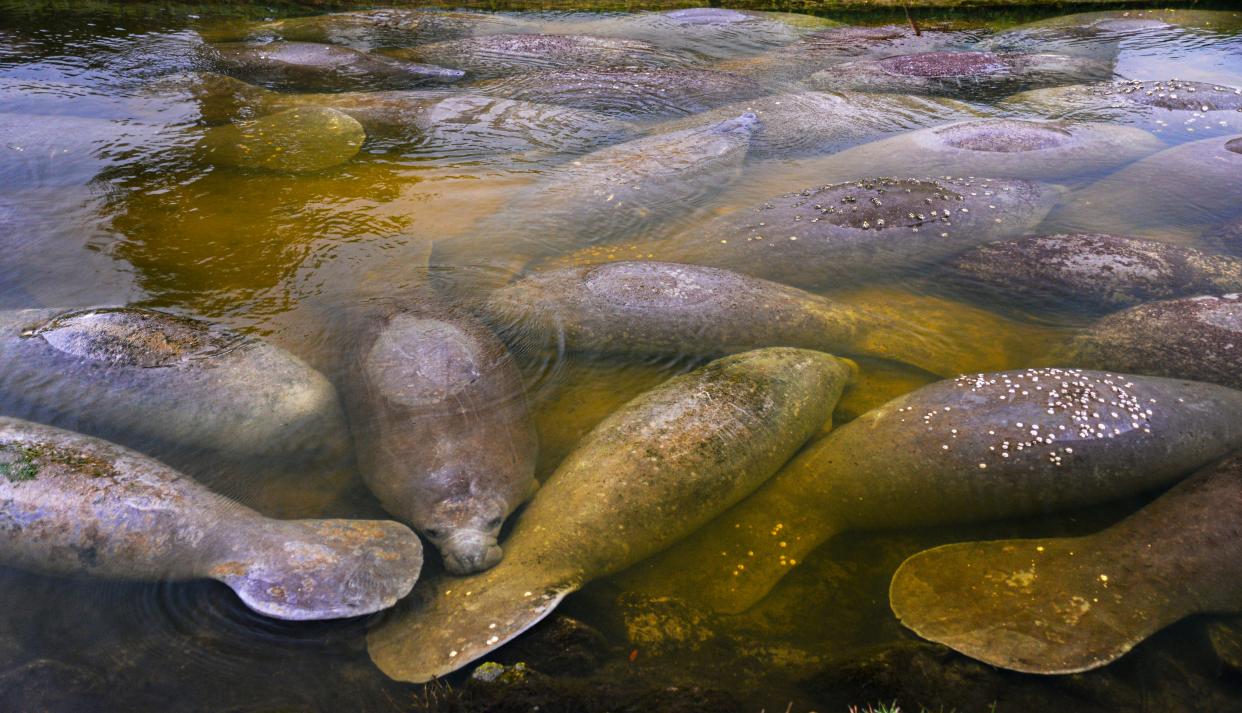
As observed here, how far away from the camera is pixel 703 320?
4117mm

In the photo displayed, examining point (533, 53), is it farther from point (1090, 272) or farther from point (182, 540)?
point (182, 540)

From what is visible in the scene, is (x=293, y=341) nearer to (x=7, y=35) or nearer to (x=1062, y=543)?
(x=1062, y=543)

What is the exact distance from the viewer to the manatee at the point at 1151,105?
263 inches

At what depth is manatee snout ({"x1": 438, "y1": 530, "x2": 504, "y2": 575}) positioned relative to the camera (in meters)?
2.86

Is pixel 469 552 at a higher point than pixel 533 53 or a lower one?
lower

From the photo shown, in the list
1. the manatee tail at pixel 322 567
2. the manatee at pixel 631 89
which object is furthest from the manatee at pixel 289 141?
the manatee tail at pixel 322 567

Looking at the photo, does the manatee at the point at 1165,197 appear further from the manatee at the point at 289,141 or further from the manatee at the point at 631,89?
the manatee at the point at 289,141

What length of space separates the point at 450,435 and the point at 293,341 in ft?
3.88

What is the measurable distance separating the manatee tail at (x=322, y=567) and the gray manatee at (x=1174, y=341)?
3231 mm

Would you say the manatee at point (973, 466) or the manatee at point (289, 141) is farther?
the manatee at point (289, 141)

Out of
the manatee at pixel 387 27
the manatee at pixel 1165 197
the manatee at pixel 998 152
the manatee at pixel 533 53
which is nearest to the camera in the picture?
the manatee at pixel 1165 197

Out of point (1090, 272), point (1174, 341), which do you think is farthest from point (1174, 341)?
point (1090, 272)

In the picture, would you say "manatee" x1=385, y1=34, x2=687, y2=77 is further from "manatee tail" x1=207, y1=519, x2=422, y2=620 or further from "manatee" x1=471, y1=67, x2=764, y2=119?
"manatee tail" x1=207, y1=519, x2=422, y2=620

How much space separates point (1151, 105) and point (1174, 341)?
439cm
